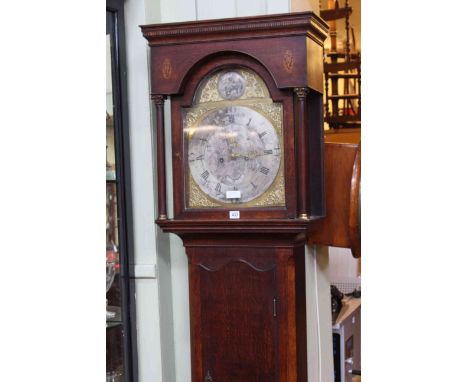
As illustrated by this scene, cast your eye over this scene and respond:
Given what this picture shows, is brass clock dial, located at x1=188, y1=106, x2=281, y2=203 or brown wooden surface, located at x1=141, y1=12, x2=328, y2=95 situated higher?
brown wooden surface, located at x1=141, y1=12, x2=328, y2=95

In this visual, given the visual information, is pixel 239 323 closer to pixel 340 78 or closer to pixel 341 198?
pixel 341 198

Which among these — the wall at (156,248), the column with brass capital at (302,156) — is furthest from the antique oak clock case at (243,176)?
the wall at (156,248)

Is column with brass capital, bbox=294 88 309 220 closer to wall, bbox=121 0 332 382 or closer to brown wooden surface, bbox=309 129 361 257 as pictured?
brown wooden surface, bbox=309 129 361 257

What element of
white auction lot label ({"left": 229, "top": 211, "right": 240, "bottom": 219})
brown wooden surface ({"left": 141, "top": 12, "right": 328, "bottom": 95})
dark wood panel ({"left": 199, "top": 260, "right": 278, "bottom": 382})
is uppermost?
brown wooden surface ({"left": 141, "top": 12, "right": 328, "bottom": 95})

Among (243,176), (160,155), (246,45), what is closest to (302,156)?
(243,176)

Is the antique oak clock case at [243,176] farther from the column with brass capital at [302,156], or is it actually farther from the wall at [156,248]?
the wall at [156,248]

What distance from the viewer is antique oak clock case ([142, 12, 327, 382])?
2.10 m

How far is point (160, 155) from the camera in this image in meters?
2.27

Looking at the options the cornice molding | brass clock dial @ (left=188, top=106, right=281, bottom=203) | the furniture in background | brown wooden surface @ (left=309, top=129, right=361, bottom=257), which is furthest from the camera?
the furniture in background

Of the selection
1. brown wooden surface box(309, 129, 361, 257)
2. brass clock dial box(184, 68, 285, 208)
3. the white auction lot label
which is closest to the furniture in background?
brown wooden surface box(309, 129, 361, 257)

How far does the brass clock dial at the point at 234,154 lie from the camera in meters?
2.15

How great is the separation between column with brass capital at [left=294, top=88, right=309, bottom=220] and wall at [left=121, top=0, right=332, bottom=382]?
0.39 meters

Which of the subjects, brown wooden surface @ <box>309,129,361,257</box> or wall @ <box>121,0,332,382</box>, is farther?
→ wall @ <box>121,0,332,382</box>

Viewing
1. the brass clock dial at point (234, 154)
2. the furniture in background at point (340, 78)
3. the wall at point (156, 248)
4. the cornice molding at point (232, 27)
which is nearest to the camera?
the cornice molding at point (232, 27)
